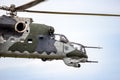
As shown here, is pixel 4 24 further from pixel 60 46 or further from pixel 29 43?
pixel 60 46

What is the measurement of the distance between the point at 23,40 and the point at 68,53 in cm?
491

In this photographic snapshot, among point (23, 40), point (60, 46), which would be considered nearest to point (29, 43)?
point (23, 40)

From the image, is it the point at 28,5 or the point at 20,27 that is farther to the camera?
the point at 20,27

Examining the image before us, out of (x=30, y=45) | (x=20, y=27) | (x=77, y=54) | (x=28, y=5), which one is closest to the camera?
(x=28, y=5)

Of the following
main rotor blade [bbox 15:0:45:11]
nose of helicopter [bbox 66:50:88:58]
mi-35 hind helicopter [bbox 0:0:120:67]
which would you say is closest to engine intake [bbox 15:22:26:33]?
mi-35 hind helicopter [bbox 0:0:120:67]

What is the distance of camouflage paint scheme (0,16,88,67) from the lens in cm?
4078

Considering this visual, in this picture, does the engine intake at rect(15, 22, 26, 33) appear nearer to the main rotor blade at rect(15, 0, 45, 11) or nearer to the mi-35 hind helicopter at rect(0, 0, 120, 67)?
the mi-35 hind helicopter at rect(0, 0, 120, 67)

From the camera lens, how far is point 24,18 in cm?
4128

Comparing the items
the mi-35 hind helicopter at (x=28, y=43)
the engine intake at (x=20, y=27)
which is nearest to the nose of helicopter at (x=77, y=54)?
the mi-35 hind helicopter at (x=28, y=43)

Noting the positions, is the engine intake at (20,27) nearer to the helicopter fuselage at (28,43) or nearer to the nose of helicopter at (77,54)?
the helicopter fuselage at (28,43)

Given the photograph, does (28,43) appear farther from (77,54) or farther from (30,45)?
(77,54)

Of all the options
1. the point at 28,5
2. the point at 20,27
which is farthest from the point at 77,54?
the point at 28,5

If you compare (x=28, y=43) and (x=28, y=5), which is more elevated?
(x=28, y=5)

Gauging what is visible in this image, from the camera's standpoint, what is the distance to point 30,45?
4084 cm
